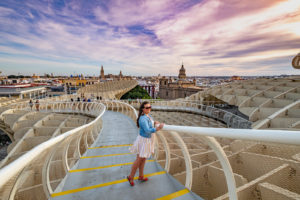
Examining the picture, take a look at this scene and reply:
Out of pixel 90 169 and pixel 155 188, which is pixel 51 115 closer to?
pixel 90 169

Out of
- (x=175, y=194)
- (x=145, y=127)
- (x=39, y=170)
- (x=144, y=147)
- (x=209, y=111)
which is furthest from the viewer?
(x=209, y=111)

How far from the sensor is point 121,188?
2393 millimetres

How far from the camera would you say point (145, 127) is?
234cm

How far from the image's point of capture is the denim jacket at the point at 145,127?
2.30 metres

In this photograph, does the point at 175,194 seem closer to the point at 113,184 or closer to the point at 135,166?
the point at 135,166

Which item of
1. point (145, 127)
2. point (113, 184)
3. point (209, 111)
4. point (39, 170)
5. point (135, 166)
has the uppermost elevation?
point (145, 127)

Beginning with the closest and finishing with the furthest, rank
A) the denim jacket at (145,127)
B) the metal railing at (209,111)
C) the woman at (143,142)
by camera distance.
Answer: the denim jacket at (145,127) < the woman at (143,142) < the metal railing at (209,111)

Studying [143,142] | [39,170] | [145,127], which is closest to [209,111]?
[143,142]

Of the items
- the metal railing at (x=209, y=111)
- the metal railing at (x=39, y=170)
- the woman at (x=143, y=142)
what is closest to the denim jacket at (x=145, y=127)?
the woman at (x=143, y=142)

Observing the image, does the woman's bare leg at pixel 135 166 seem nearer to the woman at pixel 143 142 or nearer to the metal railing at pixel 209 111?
the woman at pixel 143 142

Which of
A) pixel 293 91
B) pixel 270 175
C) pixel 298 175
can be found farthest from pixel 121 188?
pixel 293 91

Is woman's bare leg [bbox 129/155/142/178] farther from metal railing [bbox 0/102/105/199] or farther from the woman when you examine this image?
metal railing [bbox 0/102/105/199]

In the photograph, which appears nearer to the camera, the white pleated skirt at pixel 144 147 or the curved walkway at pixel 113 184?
the curved walkway at pixel 113 184

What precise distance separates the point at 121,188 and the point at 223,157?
1.76 metres
